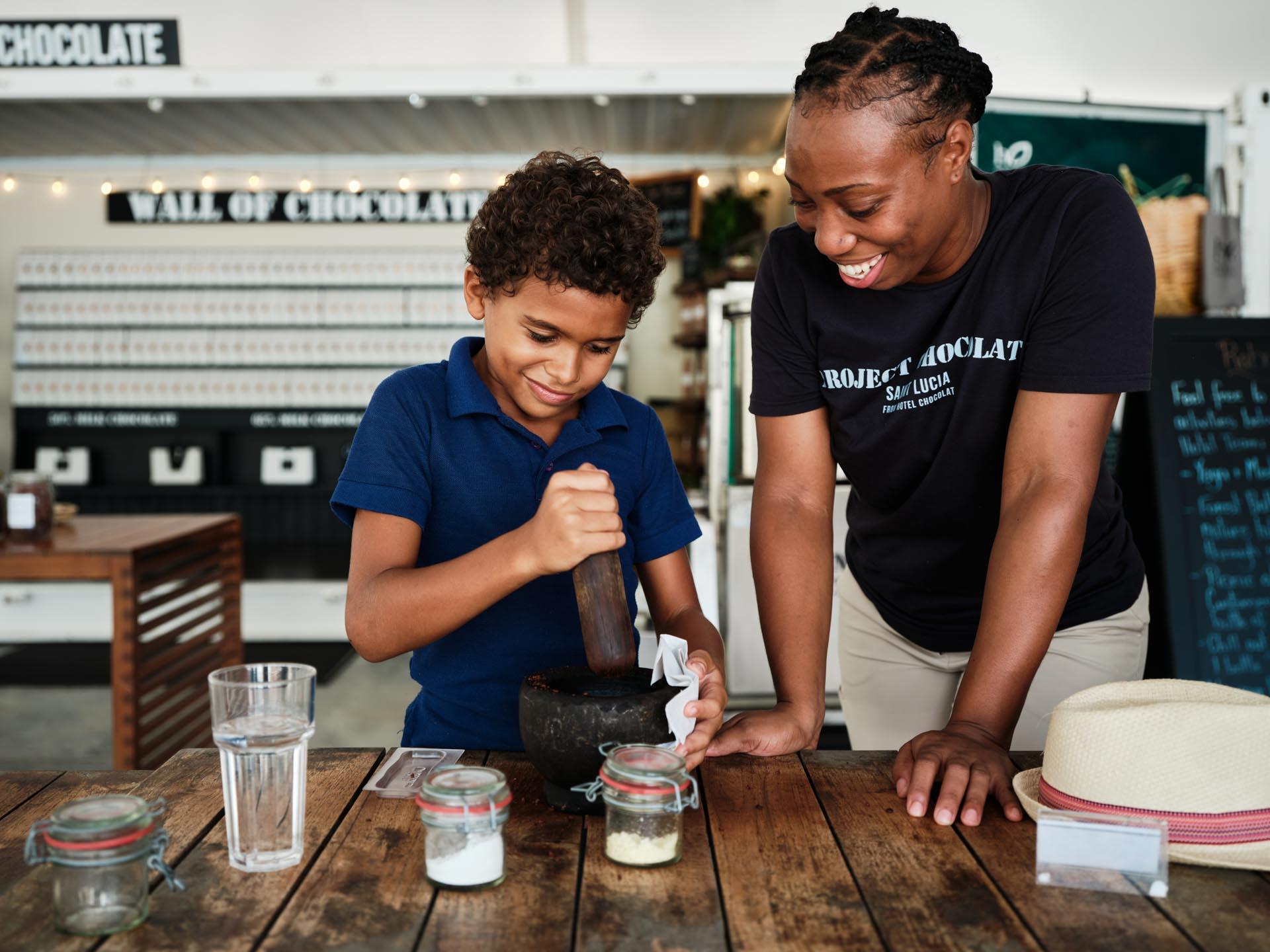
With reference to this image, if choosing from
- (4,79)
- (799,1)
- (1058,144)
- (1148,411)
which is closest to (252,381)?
(4,79)

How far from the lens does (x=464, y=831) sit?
0.90 metres

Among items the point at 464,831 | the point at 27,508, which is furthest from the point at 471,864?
the point at 27,508

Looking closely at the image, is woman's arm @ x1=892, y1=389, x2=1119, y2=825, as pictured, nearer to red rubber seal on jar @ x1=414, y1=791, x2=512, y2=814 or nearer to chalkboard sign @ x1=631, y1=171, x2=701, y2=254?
red rubber seal on jar @ x1=414, y1=791, x2=512, y2=814

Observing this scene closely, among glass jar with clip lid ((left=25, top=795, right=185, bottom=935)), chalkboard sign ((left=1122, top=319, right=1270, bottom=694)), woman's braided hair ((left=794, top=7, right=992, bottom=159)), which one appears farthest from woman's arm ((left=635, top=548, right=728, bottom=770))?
chalkboard sign ((left=1122, top=319, right=1270, bottom=694))

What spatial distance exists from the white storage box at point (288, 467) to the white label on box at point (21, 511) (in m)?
3.54

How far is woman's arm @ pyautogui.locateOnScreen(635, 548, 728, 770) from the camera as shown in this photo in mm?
1120

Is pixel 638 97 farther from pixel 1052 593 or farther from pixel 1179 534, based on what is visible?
pixel 1052 593

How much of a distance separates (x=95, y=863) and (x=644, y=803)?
1.43ft

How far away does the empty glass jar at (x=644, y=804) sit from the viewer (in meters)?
0.93

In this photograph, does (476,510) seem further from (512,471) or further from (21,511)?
(21,511)

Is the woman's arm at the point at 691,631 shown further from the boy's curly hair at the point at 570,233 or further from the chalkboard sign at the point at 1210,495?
the chalkboard sign at the point at 1210,495

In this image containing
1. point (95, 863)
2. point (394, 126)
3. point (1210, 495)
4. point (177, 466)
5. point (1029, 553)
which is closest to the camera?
point (95, 863)

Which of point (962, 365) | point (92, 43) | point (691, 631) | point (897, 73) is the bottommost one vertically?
point (691, 631)

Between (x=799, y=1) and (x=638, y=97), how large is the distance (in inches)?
40.4
